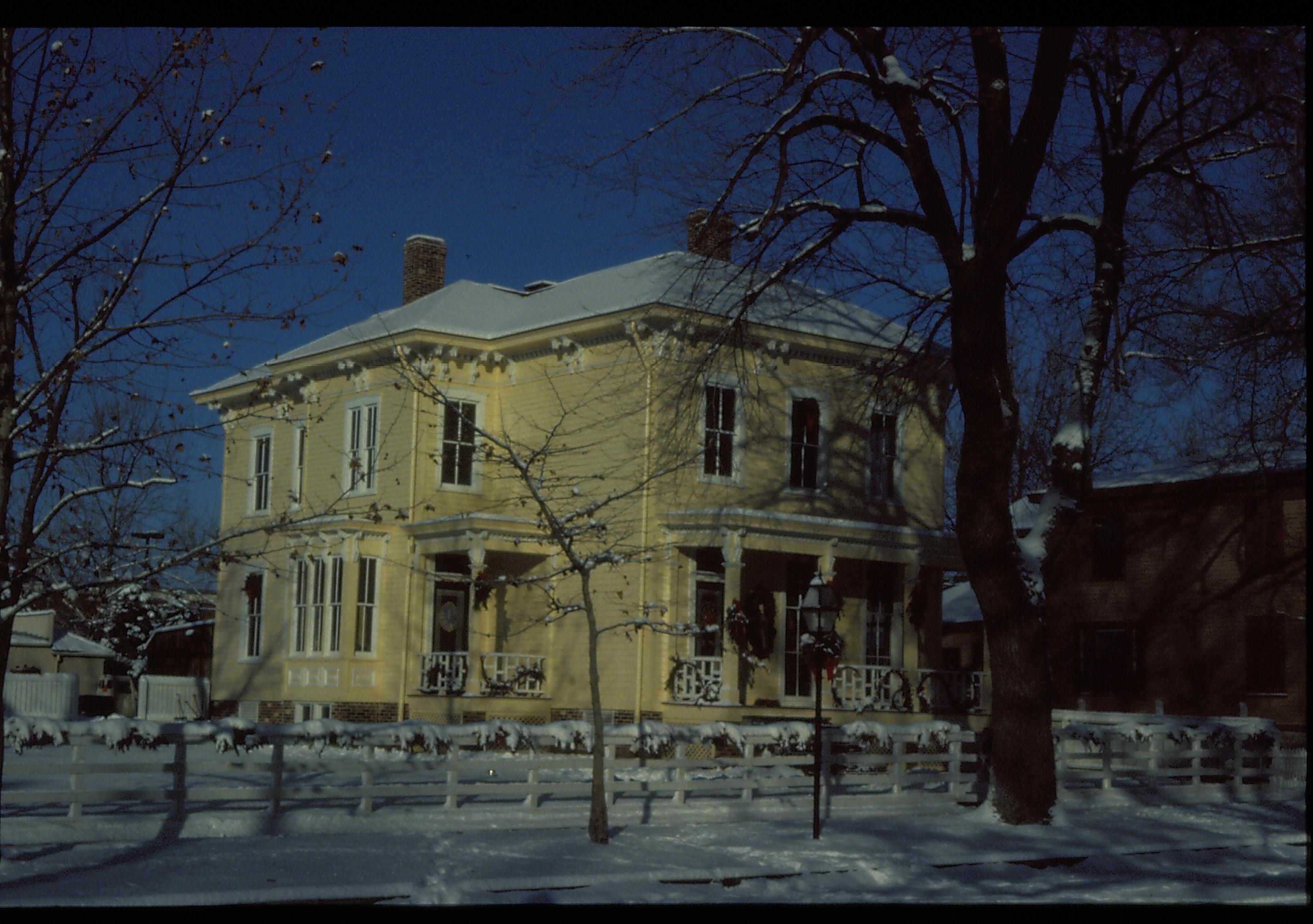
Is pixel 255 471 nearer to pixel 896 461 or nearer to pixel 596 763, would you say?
pixel 896 461

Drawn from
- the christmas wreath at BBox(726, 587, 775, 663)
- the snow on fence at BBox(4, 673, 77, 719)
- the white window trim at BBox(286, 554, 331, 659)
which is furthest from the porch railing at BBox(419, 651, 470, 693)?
the snow on fence at BBox(4, 673, 77, 719)

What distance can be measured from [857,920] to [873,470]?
1919 centimetres

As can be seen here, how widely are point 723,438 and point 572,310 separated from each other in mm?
4031

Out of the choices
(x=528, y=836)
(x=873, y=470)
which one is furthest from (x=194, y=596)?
(x=528, y=836)

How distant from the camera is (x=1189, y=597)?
35.4 meters

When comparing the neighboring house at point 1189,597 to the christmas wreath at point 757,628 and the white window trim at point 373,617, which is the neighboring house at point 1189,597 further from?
the white window trim at point 373,617

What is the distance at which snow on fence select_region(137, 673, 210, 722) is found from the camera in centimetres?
3825

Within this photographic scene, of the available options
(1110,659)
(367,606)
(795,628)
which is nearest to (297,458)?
(367,606)

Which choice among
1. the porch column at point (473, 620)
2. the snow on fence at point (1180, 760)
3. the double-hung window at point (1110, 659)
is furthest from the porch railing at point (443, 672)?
the double-hung window at point (1110, 659)

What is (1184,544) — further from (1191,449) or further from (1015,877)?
(1015,877)

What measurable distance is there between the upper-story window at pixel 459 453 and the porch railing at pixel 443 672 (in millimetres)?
3466

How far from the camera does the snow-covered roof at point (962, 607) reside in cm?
4353

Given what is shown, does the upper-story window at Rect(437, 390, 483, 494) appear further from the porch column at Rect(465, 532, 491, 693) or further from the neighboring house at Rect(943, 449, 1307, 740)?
the neighboring house at Rect(943, 449, 1307, 740)

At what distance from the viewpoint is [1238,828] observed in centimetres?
1952
